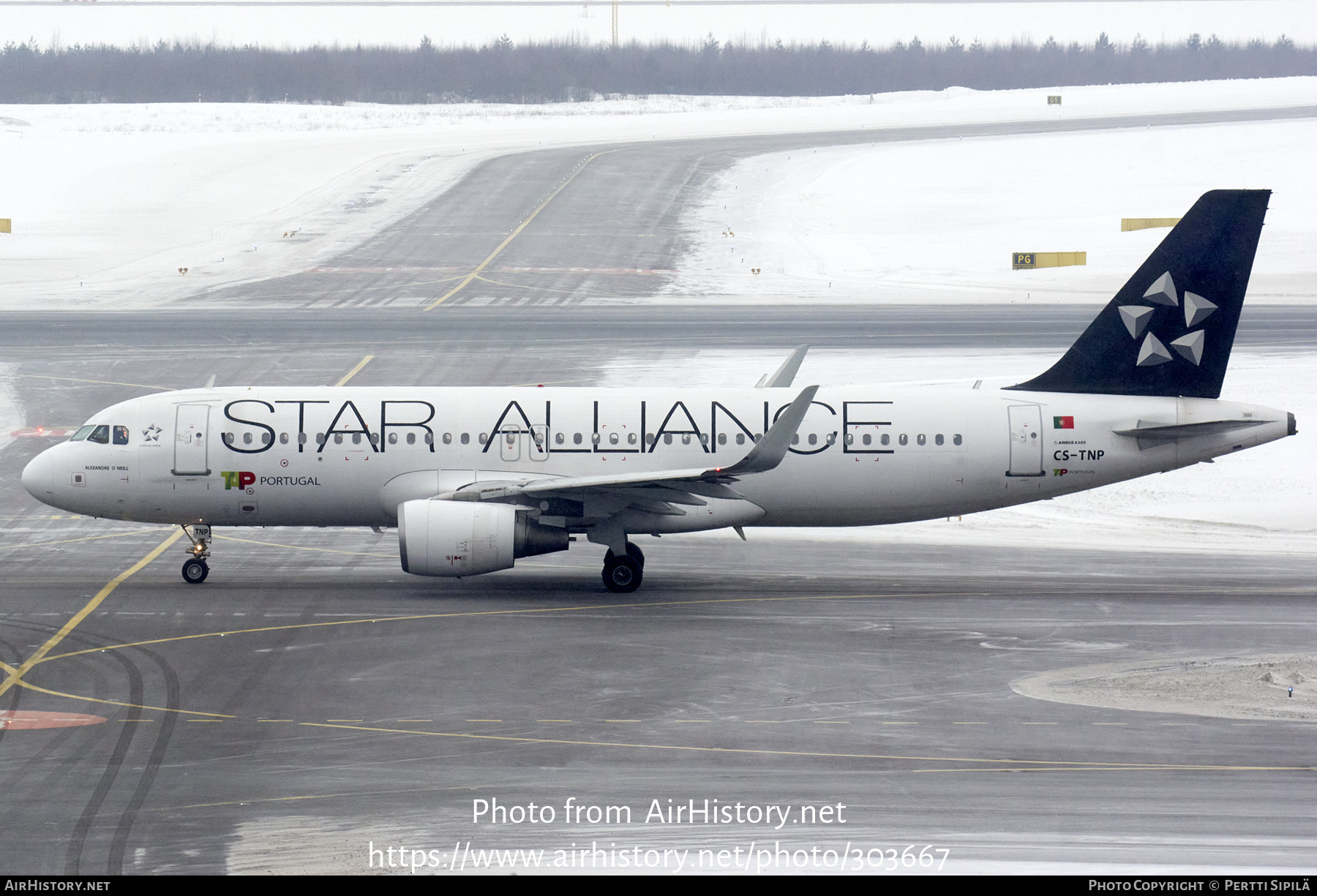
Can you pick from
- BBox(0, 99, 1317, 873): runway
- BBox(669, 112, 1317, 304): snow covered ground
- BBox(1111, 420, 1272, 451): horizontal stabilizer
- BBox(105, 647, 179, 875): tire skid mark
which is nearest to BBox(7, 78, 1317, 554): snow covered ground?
BBox(669, 112, 1317, 304): snow covered ground

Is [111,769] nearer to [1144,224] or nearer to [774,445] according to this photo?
[774,445]

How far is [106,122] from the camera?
131500mm

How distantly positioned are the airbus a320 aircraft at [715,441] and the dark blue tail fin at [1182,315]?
0.12ft

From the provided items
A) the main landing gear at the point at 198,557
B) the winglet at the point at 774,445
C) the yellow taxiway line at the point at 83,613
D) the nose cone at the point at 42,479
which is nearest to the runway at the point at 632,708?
the yellow taxiway line at the point at 83,613

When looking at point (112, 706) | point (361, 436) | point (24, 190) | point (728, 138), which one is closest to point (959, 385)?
point (361, 436)

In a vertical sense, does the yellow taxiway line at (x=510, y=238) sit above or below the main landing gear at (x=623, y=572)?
above

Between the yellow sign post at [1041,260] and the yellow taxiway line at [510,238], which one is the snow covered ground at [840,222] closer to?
the yellow sign post at [1041,260]

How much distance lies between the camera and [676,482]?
30312mm

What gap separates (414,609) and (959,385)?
74.7ft

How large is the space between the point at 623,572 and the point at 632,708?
7809 mm

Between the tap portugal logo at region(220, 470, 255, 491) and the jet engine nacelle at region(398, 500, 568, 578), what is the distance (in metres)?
4.18

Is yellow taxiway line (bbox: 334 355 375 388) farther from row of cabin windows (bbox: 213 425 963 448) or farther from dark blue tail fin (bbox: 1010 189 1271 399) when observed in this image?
dark blue tail fin (bbox: 1010 189 1271 399)

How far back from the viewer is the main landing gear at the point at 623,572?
3188 centimetres

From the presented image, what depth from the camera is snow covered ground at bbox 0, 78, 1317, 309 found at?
74.8 metres
